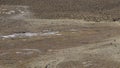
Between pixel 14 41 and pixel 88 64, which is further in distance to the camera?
pixel 14 41

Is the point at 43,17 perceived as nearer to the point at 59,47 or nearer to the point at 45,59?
the point at 59,47

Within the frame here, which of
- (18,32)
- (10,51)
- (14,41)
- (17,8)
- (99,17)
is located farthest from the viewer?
(17,8)

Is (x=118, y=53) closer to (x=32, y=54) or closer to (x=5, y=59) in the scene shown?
(x=32, y=54)

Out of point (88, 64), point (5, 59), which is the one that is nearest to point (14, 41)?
point (5, 59)

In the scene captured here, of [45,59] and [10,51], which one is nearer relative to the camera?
[45,59]

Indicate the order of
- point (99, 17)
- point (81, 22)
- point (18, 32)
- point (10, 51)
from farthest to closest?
point (99, 17) → point (81, 22) → point (18, 32) → point (10, 51)

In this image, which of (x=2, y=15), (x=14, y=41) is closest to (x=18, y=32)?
(x=14, y=41)
